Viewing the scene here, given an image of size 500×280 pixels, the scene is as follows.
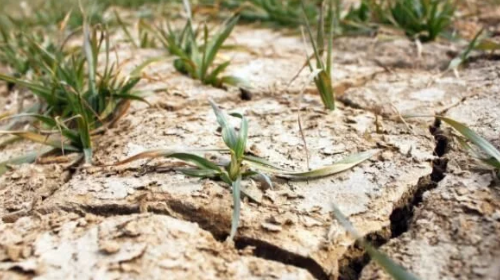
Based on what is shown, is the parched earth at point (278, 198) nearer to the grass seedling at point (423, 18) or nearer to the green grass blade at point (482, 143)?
the green grass blade at point (482, 143)

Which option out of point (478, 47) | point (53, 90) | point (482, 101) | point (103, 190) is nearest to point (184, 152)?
point (103, 190)

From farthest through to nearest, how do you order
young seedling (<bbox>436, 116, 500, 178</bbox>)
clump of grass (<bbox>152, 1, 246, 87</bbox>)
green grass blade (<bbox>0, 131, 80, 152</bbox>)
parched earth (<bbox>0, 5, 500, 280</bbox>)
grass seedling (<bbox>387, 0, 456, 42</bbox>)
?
grass seedling (<bbox>387, 0, 456, 42</bbox>) → clump of grass (<bbox>152, 1, 246, 87</bbox>) → green grass blade (<bbox>0, 131, 80, 152</bbox>) → young seedling (<bbox>436, 116, 500, 178</bbox>) → parched earth (<bbox>0, 5, 500, 280</bbox>)

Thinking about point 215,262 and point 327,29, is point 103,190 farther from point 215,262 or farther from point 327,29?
point 327,29

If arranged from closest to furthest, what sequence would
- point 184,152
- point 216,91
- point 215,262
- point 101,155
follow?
point 215,262 < point 184,152 < point 101,155 < point 216,91

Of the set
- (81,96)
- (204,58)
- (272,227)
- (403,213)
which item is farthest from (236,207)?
(204,58)

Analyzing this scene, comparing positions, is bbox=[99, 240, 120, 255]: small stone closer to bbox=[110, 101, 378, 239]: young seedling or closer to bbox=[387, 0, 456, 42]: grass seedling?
Result: bbox=[110, 101, 378, 239]: young seedling

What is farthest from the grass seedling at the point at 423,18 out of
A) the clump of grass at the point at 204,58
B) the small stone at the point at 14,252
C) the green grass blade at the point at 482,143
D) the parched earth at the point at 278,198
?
the small stone at the point at 14,252

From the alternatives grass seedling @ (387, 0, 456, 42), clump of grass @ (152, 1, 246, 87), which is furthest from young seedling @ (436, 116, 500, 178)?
grass seedling @ (387, 0, 456, 42)
